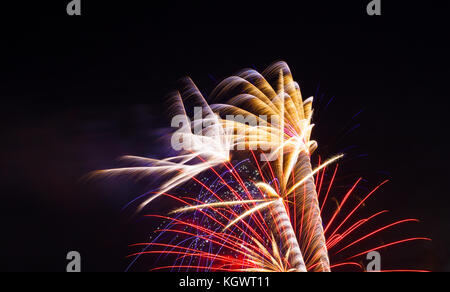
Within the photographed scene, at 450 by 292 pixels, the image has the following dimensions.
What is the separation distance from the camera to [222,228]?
378 inches

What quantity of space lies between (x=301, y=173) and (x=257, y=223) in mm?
1779

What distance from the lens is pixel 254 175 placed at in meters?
9.44

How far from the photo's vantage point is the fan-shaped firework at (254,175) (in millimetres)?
8891

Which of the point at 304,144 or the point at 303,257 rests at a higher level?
the point at 304,144

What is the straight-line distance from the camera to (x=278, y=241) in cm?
934

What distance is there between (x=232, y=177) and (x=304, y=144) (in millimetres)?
2004

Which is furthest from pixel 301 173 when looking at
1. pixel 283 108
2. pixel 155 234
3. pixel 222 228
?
pixel 155 234

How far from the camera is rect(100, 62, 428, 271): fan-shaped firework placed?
8.89 m

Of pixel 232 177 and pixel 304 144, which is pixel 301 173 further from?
pixel 232 177
